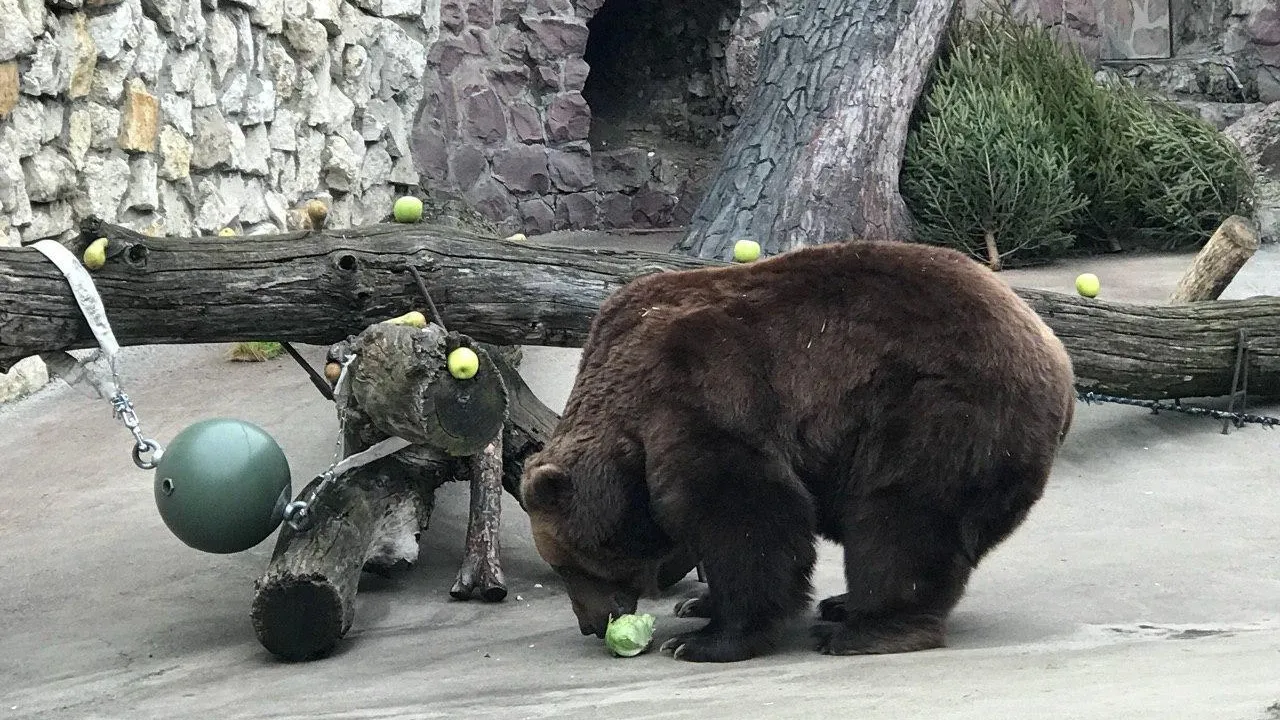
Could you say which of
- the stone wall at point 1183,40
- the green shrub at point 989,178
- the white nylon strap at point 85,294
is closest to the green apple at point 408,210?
the white nylon strap at point 85,294

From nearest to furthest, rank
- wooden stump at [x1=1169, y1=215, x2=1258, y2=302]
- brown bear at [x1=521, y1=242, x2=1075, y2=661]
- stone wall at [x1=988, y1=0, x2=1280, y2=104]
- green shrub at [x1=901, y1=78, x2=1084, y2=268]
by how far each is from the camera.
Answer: brown bear at [x1=521, y1=242, x2=1075, y2=661] < wooden stump at [x1=1169, y1=215, x2=1258, y2=302] < green shrub at [x1=901, y1=78, x2=1084, y2=268] < stone wall at [x1=988, y1=0, x2=1280, y2=104]

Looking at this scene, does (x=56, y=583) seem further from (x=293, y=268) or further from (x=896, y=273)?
(x=896, y=273)

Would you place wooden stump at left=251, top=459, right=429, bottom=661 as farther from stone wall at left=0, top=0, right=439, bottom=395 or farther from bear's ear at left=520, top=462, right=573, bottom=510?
stone wall at left=0, top=0, right=439, bottom=395

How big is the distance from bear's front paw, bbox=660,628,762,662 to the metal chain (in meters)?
3.50

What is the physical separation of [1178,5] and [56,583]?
47.6 ft

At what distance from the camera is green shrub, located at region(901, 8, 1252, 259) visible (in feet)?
36.0

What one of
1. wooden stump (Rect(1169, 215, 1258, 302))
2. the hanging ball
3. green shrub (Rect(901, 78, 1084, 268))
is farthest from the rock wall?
wooden stump (Rect(1169, 215, 1258, 302))

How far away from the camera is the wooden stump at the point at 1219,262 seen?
784 centimetres

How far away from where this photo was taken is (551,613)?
16.4 feet

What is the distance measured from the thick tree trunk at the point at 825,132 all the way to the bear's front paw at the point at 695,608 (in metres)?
5.55

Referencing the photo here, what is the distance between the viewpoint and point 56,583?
17.4 ft

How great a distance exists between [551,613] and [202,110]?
213 inches

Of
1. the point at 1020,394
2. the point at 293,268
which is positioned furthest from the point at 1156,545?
the point at 293,268

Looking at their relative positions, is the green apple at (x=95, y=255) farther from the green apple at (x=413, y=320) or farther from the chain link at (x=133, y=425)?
the green apple at (x=413, y=320)
